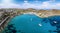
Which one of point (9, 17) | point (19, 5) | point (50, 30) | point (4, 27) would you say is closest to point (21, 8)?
point (19, 5)

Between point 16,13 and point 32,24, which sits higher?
point 16,13

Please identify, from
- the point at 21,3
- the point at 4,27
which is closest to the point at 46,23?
the point at 21,3

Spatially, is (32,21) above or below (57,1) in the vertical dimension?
below

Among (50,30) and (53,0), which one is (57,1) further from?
(50,30)

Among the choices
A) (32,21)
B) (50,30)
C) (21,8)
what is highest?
(21,8)

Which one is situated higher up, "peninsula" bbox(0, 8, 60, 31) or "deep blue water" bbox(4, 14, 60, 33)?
"peninsula" bbox(0, 8, 60, 31)

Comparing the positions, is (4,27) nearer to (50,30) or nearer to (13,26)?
(13,26)

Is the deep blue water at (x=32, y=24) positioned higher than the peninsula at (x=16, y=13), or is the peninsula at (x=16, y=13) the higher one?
the peninsula at (x=16, y=13)
